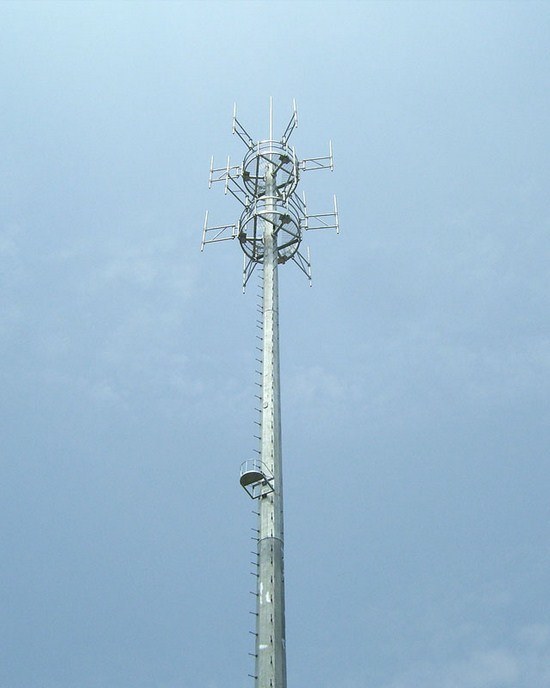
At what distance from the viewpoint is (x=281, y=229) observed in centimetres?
3781

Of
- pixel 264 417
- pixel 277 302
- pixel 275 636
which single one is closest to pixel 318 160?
pixel 277 302

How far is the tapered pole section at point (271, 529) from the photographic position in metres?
25.7

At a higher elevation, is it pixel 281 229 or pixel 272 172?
pixel 272 172

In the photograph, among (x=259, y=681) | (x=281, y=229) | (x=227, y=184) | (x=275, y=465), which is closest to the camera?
(x=259, y=681)

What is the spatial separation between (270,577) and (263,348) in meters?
9.06

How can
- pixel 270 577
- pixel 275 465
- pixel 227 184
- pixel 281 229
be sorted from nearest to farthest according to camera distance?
pixel 270 577, pixel 275 465, pixel 281 229, pixel 227 184

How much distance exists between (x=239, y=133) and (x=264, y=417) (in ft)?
53.2

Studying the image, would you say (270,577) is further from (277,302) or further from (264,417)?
(277,302)

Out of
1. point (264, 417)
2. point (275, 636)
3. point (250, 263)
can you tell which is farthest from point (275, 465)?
point (250, 263)

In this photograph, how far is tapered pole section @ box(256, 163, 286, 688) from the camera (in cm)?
2569

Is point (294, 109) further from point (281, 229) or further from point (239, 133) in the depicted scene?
point (281, 229)

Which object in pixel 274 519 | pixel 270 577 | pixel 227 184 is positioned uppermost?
pixel 227 184

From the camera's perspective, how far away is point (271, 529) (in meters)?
28.4

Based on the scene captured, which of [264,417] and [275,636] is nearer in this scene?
[275,636]
